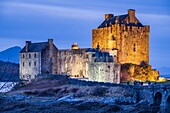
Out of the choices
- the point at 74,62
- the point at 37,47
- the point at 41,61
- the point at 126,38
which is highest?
the point at 126,38

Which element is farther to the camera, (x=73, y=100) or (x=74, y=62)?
(x=74, y=62)

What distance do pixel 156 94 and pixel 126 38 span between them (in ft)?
137

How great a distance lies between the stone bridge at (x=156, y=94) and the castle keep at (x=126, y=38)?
3363 cm

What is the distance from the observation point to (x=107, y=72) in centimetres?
7438

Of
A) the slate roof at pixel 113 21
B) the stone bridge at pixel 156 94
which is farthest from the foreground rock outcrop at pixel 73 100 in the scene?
the slate roof at pixel 113 21

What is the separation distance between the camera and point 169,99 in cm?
4416

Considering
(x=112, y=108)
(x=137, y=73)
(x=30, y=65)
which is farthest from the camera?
(x=30, y=65)

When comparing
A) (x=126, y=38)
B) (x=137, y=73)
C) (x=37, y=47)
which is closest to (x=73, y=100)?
(x=137, y=73)

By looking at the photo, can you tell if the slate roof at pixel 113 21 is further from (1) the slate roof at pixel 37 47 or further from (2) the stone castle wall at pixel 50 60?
(1) the slate roof at pixel 37 47

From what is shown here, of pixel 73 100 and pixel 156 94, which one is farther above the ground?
pixel 156 94

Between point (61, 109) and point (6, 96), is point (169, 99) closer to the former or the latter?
point (61, 109)

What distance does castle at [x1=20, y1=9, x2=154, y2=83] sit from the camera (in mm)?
82562

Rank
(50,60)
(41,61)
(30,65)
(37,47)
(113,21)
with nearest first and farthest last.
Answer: (41,61)
(50,60)
(30,65)
(37,47)
(113,21)

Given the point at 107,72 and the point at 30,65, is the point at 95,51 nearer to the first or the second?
the point at 107,72
